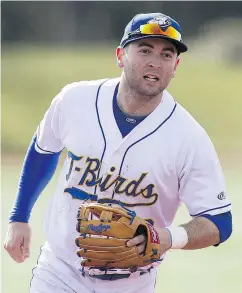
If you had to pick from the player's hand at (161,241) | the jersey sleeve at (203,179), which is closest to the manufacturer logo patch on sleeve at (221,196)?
the jersey sleeve at (203,179)

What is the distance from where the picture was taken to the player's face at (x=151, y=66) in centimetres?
451

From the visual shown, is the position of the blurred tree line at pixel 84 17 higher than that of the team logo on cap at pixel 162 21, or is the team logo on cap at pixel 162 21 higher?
the blurred tree line at pixel 84 17

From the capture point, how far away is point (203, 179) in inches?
177

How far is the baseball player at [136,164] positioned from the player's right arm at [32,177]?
4 centimetres

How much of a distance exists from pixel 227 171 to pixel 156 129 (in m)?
10.1

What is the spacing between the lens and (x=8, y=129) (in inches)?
761

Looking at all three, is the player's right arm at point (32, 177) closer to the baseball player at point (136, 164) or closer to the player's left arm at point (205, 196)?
the baseball player at point (136, 164)

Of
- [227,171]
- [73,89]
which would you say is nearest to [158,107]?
[73,89]

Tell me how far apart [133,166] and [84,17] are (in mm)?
17803

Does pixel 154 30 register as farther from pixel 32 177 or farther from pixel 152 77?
pixel 32 177

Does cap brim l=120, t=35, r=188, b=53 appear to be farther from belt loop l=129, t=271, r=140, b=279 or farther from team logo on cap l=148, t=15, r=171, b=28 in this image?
belt loop l=129, t=271, r=140, b=279

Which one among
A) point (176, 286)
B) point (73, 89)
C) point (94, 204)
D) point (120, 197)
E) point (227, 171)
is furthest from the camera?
point (227, 171)

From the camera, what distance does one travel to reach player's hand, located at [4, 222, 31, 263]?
16.0 ft

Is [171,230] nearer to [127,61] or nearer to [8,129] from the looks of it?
[127,61]
